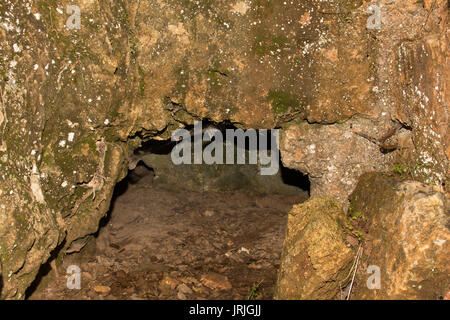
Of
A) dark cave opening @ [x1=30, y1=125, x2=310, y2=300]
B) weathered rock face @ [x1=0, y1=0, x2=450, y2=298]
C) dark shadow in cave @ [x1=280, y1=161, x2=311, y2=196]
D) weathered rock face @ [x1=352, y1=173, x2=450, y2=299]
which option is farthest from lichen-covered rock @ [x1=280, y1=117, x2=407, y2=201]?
dark shadow in cave @ [x1=280, y1=161, x2=311, y2=196]

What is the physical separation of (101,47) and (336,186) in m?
2.06

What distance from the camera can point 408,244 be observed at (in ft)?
7.63

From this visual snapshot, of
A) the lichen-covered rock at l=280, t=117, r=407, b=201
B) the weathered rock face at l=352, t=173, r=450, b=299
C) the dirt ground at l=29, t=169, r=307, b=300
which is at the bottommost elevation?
the dirt ground at l=29, t=169, r=307, b=300

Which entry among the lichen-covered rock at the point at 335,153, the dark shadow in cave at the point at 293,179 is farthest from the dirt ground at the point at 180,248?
the lichen-covered rock at the point at 335,153

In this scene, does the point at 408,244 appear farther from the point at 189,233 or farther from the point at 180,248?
the point at 189,233

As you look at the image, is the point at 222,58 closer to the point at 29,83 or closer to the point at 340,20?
the point at 340,20

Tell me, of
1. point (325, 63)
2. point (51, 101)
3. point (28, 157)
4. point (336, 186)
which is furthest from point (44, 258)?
point (325, 63)

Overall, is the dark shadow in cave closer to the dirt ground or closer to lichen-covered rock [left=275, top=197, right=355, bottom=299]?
the dirt ground

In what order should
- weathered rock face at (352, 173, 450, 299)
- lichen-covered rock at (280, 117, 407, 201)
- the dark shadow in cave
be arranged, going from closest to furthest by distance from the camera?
weathered rock face at (352, 173, 450, 299) < lichen-covered rock at (280, 117, 407, 201) < the dark shadow in cave

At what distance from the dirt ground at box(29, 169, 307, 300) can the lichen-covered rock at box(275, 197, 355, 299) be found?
0.39 meters

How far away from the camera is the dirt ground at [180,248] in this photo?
3.11m

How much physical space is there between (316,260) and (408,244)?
22.3 inches

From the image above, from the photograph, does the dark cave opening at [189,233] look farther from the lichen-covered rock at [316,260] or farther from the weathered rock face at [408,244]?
the weathered rock face at [408,244]

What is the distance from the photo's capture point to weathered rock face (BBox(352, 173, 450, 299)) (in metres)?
2.23
